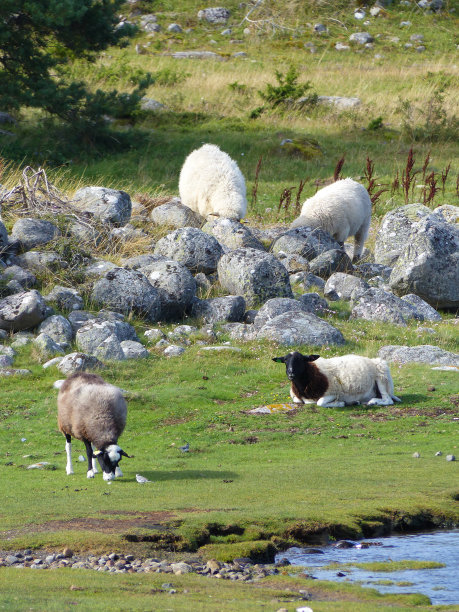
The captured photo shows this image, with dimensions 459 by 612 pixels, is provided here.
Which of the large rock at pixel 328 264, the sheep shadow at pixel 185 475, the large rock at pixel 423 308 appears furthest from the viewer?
the large rock at pixel 328 264

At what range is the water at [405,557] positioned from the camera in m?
7.19

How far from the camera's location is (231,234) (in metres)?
22.5

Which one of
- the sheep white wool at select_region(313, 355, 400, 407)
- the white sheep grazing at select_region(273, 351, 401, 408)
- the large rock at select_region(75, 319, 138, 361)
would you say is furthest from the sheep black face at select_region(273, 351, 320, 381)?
the large rock at select_region(75, 319, 138, 361)

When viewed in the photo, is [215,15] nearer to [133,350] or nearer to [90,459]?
[133,350]

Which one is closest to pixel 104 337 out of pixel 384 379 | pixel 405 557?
pixel 384 379

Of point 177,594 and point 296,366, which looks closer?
point 177,594

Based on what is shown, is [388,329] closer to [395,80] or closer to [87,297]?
[87,297]

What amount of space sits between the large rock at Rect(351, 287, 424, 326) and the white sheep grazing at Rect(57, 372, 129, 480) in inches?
387

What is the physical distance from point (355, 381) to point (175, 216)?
10877 millimetres

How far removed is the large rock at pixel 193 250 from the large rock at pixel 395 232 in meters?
5.57

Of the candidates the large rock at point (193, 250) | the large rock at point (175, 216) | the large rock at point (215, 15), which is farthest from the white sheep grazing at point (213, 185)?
the large rock at point (215, 15)

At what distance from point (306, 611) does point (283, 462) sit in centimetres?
534

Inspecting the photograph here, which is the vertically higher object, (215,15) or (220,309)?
(215,15)

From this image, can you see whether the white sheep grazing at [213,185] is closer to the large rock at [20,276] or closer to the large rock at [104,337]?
the large rock at [20,276]
